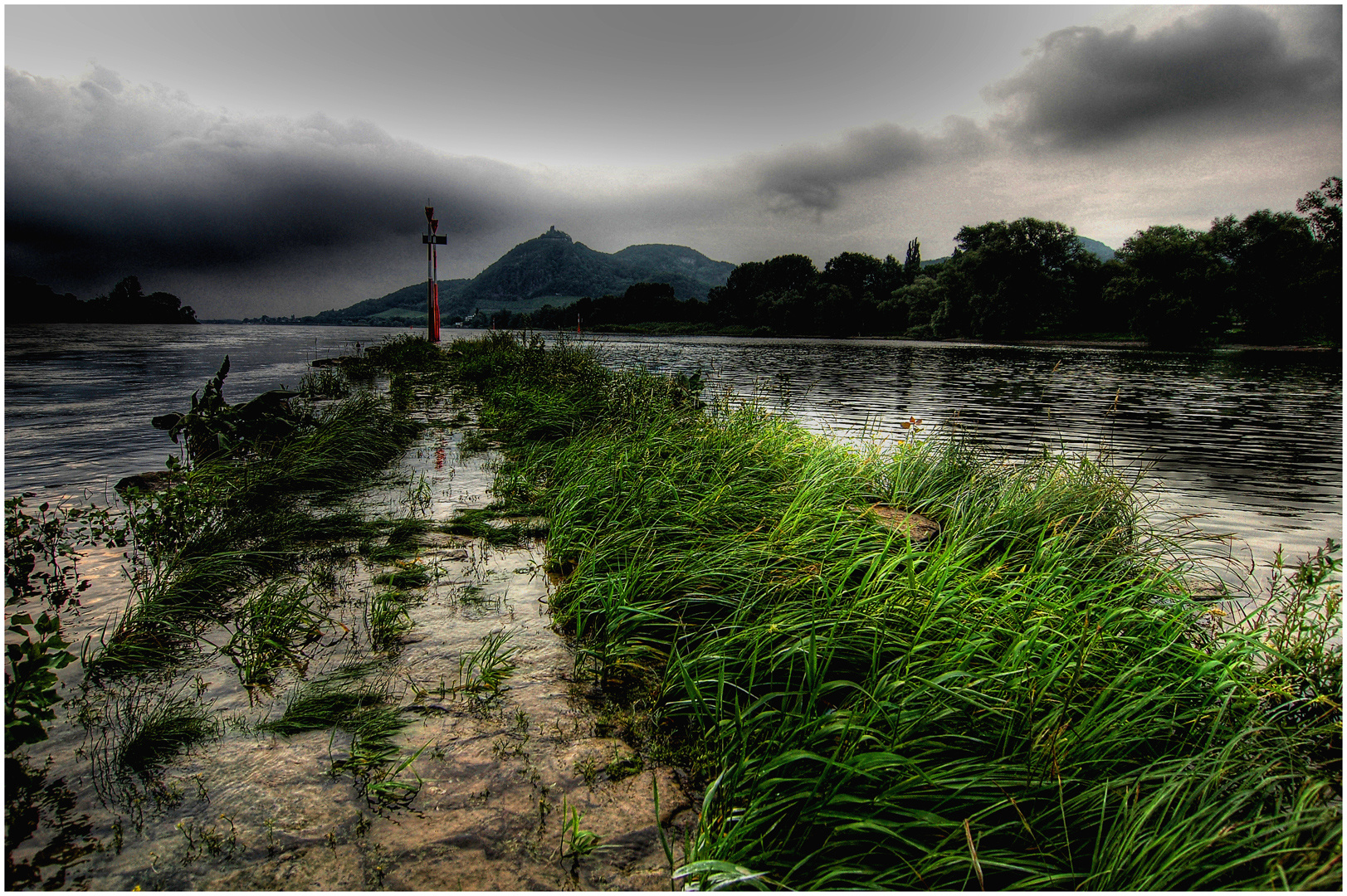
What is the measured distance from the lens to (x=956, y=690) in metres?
2.56

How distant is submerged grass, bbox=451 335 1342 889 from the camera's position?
2131 millimetres

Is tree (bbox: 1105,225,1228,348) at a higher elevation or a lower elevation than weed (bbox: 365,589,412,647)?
higher

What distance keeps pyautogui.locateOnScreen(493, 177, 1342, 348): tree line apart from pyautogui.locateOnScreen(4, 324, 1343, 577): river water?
19943 mm

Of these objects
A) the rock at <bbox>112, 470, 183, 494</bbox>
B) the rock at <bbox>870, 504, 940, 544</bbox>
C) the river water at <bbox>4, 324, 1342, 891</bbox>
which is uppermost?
the rock at <bbox>112, 470, 183, 494</bbox>

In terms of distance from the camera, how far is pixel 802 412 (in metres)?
16.2

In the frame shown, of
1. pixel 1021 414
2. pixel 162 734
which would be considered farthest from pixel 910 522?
pixel 1021 414

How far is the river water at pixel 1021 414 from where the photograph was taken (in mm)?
8164

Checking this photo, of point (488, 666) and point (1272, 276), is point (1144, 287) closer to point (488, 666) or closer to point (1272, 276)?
point (1272, 276)

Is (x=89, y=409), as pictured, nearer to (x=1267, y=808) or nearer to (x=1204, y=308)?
(x=1267, y=808)

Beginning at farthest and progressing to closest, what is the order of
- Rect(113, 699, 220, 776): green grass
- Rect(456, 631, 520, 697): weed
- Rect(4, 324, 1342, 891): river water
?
Rect(456, 631, 520, 697): weed < Rect(113, 699, 220, 776): green grass < Rect(4, 324, 1342, 891): river water

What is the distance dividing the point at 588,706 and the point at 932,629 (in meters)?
1.76

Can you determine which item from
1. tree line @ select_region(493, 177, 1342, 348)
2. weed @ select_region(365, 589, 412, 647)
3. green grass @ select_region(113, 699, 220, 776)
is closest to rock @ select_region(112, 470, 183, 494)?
weed @ select_region(365, 589, 412, 647)

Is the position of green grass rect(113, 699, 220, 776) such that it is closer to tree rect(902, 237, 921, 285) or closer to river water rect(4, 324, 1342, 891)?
river water rect(4, 324, 1342, 891)

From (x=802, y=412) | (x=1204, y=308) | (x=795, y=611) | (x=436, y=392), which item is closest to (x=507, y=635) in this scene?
(x=795, y=611)
